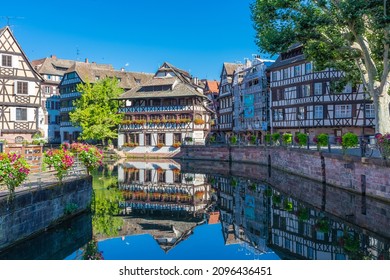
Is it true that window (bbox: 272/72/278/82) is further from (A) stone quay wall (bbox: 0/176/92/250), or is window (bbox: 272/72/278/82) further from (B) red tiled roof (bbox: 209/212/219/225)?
(A) stone quay wall (bbox: 0/176/92/250)

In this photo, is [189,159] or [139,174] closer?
[139,174]

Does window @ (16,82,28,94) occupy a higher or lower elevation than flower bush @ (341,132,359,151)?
higher

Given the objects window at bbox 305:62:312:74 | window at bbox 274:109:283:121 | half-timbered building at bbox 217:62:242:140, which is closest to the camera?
window at bbox 305:62:312:74

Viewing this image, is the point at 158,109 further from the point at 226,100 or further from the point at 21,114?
the point at 21,114

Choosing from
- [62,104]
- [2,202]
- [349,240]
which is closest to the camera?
[2,202]

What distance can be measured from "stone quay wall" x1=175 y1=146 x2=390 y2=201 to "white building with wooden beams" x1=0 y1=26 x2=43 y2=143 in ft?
77.7

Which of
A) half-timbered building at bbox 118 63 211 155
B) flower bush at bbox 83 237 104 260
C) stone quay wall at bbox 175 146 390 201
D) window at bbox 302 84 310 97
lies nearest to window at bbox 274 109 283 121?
window at bbox 302 84 310 97

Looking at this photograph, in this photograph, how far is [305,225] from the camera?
1719 cm

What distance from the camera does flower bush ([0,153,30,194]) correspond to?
12.8 m

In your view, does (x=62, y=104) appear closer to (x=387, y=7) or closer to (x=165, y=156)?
(x=165, y=156)

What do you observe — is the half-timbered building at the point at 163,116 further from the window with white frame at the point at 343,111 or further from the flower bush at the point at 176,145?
the window with white frame at the point at 343,111
